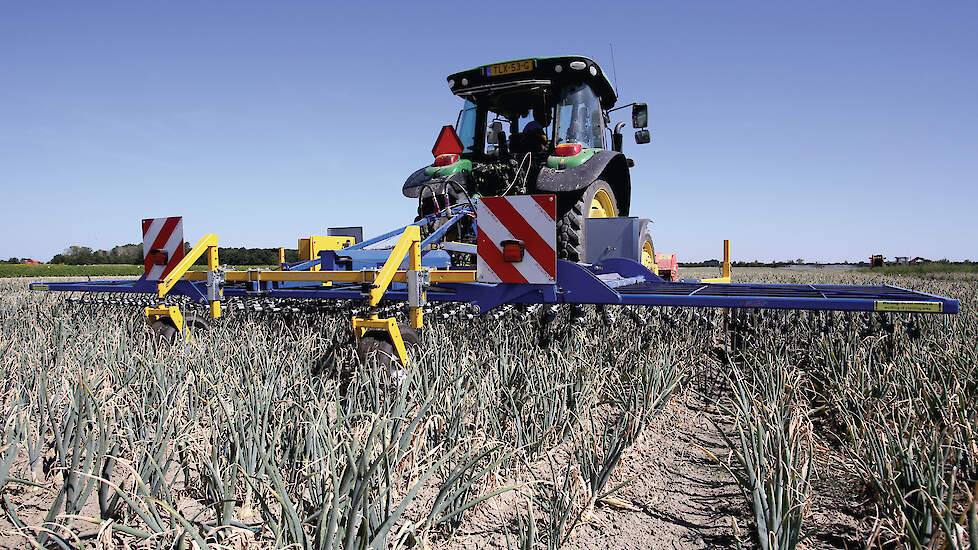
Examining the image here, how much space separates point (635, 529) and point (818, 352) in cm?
244

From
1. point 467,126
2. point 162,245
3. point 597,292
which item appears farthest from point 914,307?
point 162,245

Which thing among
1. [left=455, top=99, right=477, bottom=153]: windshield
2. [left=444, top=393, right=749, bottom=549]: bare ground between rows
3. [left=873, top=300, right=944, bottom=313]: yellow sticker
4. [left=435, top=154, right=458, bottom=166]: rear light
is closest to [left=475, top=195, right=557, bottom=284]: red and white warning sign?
[left=444, top=393, right=749, bottom=549]: bare ground between rows

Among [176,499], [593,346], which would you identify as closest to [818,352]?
[593,346]

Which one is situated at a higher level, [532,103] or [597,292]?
[532,103]

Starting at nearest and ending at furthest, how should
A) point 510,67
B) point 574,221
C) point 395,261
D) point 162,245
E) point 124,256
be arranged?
1. point 395,261
2. point 162,245
3. point 574,221
4. point 510,67
5. point 124,256

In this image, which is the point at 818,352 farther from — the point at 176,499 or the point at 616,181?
the point at 176,499

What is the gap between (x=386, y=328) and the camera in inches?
103

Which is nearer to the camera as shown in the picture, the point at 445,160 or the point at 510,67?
the point at 510,67

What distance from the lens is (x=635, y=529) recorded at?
1607 mm

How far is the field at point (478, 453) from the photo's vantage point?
4.12 feet

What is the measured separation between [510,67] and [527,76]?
0.17m

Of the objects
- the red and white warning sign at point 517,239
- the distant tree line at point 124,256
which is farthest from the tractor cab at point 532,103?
the distant tree line at point 124,256

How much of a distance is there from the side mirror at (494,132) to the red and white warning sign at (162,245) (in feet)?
9.58

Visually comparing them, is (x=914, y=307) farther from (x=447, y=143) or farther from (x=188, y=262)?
(x=188, y=262)
